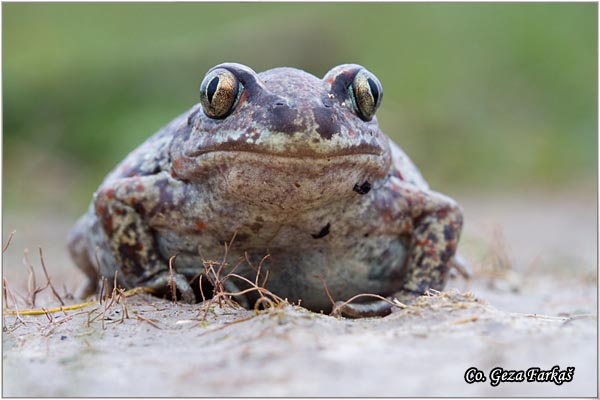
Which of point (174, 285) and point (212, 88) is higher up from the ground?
point (212, 88)

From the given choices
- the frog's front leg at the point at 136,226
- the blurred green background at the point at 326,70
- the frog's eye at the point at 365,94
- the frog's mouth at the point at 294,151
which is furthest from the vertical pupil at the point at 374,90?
the blurred green background at the point at 326,70

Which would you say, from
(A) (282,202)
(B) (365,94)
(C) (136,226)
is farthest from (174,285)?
(B) (365,94)

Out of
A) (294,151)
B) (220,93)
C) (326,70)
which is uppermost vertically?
(220,93)

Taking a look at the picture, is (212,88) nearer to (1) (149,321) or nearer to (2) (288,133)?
(2) (288,133)

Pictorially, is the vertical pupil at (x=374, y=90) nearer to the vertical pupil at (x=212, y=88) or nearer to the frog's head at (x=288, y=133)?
the frog's head at (x=288, y=133)

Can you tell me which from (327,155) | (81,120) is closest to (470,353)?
(327,155)

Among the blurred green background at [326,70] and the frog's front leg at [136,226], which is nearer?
the frog's front leg at [136,226]
